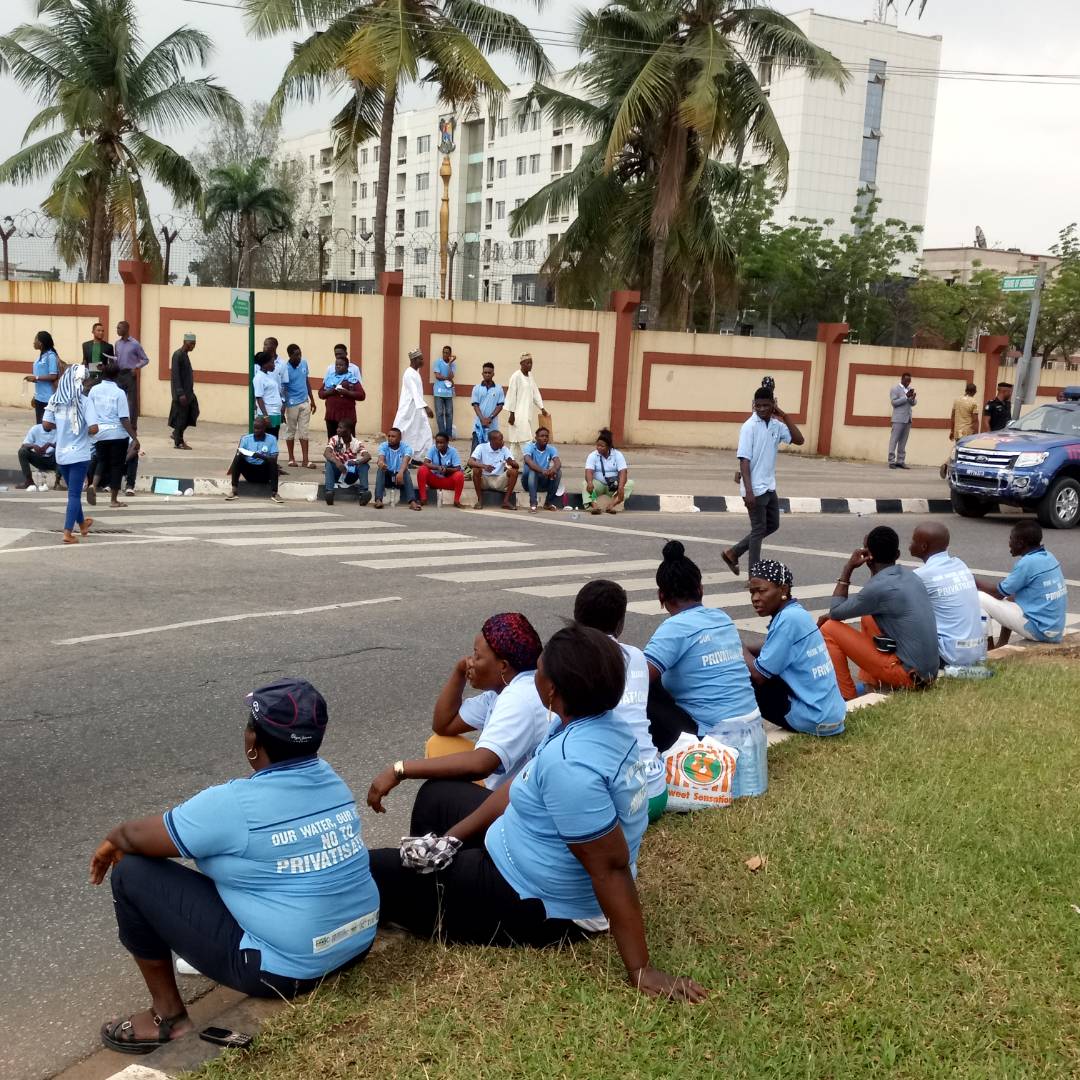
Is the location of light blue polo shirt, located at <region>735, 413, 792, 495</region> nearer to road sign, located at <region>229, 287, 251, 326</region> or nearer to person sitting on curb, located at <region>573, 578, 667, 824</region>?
person sitting on curb, located at <region>573, 578, 667, 824</region>

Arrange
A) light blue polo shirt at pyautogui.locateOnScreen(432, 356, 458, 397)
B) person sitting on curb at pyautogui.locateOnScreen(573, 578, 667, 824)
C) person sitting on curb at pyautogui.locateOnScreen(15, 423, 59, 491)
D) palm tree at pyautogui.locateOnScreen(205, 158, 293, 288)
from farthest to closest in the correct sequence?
palm tree at pyautogui.locateOnScreen(205, 158, 293, 288), light blue polo shirt at pyautogui.locateOnScreen(432, 356, 458, 397), person sitting on curb at pyautogui.locateOnScreen(15, 423, 59, 491), person sitting on curb at pyautogui.locateOnScreen(573, 578, 667, 824)

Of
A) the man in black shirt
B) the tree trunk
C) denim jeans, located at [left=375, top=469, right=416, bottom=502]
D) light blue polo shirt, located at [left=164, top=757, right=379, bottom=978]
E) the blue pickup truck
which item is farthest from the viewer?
the tree trunk

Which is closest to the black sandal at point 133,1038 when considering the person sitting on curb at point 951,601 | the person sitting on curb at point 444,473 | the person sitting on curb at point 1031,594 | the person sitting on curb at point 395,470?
the person sitting on curb at point 951,601

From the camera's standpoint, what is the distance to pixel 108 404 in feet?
42.2

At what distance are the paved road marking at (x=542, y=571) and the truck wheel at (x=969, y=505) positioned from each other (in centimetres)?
795

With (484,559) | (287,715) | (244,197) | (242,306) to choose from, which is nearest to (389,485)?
(242,306)

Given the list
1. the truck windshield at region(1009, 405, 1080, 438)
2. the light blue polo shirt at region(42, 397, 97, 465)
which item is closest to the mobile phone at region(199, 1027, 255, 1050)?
the light blue polo shirt at region(42, 397, 97, 465)

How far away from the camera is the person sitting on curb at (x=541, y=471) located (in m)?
16.2

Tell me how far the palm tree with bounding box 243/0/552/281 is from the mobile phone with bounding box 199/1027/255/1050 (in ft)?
68.8

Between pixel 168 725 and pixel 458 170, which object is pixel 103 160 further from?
pixel 458 170

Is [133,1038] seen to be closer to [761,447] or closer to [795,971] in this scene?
[795,971]

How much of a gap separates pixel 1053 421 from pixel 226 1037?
17712mm

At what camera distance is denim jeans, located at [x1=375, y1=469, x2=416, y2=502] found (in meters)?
15.7

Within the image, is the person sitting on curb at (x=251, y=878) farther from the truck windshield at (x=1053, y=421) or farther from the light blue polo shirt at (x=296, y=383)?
the truck windshield at (x=1053, y=421)
